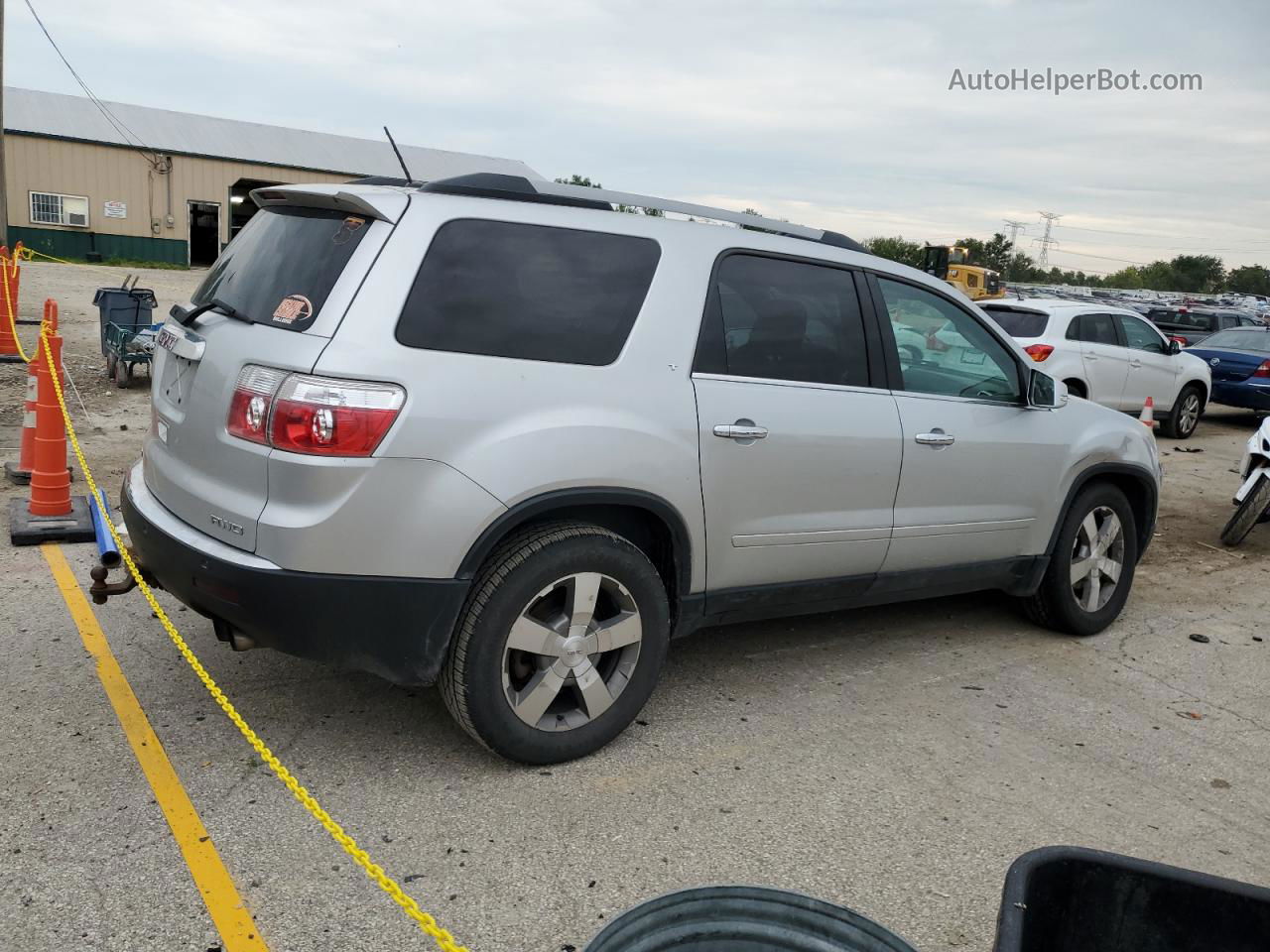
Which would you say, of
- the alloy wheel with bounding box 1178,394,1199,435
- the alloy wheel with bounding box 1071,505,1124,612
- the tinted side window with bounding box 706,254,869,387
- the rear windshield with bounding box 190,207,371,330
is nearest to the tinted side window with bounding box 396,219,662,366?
the rear windshield with bounding box 190,207,371,330

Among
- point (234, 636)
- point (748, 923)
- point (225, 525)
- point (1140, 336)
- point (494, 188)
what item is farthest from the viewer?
point (1140, 336)

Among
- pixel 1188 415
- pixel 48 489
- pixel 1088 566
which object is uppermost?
pixel 1188 415

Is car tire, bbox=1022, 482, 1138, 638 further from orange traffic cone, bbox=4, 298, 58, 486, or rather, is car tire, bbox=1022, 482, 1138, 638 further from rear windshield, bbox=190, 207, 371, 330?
orange traffic cone, bbox=4, 298, 58, 486

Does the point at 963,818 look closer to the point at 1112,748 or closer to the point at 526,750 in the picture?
the point at 1112,748

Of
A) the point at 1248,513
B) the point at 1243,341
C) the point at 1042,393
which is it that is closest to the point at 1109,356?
the point at 1243,341

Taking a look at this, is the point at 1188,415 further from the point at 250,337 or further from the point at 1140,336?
the point at 250,337

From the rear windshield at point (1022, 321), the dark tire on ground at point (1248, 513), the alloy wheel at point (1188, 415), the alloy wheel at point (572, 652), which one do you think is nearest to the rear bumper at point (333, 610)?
the alloy wheel at point (572, 652)

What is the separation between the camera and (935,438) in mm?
4523

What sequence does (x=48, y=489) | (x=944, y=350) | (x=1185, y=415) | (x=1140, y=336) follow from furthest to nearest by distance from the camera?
(x=1185, y=415) → (x=1140, y=336) → (x=48, y=489) → (x=944, y=350)

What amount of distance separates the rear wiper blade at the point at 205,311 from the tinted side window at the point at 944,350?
2581 mm

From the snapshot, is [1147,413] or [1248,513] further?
[1147,413]

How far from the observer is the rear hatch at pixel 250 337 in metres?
3.29

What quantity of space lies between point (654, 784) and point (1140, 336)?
12151 millimetres

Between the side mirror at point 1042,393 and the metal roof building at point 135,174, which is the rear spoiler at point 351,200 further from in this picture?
the metal roof building at point 135,174
